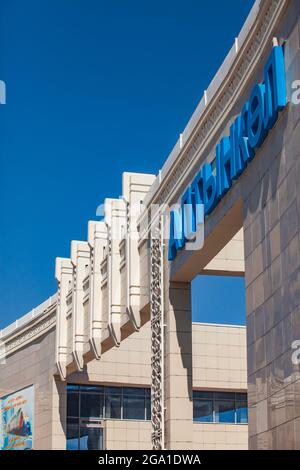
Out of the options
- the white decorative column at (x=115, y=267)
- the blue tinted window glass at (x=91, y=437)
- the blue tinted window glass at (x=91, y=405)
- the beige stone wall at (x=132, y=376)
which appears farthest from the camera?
the blue tinted window glass at (x=91, y=405)

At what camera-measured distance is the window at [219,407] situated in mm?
43656

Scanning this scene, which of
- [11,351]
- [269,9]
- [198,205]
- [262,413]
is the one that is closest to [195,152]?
[198,205]

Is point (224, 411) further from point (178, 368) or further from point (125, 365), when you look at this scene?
point (178, 368)

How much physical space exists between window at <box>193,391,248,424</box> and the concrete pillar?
16821 mm

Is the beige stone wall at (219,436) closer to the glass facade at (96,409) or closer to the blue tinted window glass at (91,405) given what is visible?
the glass facade at (96,409)

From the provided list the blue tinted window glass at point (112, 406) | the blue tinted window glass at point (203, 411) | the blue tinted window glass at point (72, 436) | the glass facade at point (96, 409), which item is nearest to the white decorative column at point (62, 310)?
the glass facade at point (96, 409)

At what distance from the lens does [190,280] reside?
90.8ft

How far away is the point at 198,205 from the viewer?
24859 millimetres

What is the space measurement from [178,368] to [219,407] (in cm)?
1786

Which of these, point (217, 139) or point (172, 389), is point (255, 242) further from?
point (172, 389)

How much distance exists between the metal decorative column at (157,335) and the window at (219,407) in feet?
52.1

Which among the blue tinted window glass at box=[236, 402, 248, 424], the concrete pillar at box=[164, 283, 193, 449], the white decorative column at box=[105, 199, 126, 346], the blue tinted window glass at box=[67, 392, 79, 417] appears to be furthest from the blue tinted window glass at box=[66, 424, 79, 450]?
the concrete pillar at box=[164, 283, 193, 449]

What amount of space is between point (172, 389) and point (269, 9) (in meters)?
11.8

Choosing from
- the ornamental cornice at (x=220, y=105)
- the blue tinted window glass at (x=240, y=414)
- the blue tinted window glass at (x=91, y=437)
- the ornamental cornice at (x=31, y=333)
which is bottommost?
the blue tinted window glass at (x=91, y=437)
